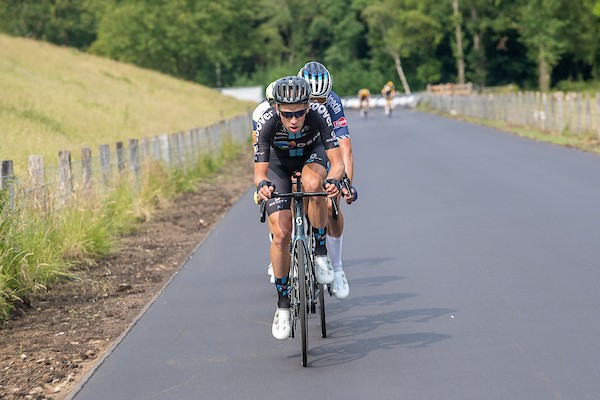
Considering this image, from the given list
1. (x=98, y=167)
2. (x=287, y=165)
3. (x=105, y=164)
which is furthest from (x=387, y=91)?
(x=287, y=165)

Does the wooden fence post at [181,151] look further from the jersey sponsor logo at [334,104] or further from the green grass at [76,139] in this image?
the jersey sponsor logo at [334,104]

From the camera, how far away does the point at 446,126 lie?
4716cm

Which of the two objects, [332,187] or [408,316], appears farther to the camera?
[408,316]

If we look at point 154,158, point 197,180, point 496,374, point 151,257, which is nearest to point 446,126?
point 197,180

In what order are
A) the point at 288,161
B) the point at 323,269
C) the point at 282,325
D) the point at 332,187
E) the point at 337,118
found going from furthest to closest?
the point at 337,118, the point at 323,269, the point at 288,161, the point at 282,325, the point at 332,187

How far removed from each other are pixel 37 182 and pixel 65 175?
1.72 meters

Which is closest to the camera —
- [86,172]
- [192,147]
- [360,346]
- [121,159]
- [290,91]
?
[290,91]

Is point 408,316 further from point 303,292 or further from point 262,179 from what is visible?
point 262,179

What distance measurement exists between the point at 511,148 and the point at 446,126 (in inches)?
671

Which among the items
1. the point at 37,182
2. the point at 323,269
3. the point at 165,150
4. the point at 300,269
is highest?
the point at 37,182

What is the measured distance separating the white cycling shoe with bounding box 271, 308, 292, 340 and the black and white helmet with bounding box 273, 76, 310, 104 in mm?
1439

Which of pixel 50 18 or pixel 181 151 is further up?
pixel 50 18

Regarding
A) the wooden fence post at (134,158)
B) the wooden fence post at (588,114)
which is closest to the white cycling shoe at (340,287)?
the wooden fence post at (134,158)

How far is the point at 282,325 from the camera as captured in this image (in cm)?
808
